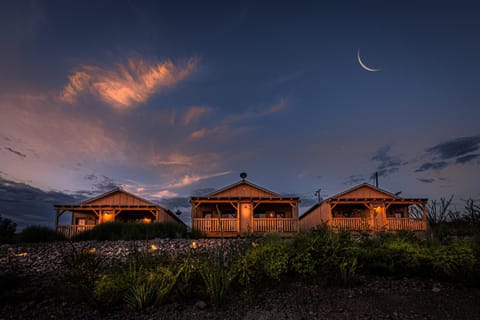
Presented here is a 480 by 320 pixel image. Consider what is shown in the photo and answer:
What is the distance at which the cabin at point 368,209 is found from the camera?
19359 millimetres

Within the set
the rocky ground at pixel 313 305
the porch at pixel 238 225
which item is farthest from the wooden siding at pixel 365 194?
the rocky ground at pixel 313 305

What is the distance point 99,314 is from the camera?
4090 millimetres

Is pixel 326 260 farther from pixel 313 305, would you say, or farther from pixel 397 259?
pixel 397 259

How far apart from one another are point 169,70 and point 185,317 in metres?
8.66

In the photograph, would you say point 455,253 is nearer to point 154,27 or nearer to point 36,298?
point 36,298

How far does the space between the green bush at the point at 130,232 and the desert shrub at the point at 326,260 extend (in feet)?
29.5

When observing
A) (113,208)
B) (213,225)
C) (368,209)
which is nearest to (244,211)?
(213,225)

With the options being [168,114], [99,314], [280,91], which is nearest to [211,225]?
[168,114]

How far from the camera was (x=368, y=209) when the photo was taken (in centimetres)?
2152

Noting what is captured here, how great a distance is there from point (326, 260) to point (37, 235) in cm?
1357

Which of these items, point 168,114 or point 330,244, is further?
point 168,114

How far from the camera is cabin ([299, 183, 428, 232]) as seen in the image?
19359 mm

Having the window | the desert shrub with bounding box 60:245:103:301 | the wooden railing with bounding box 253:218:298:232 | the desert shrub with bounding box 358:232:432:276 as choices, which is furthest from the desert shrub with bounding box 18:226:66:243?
the desert shrub with bounding box 358:232:432:276

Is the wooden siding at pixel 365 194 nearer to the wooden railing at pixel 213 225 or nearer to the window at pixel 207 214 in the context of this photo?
the wooden railing at pixel 213 225
